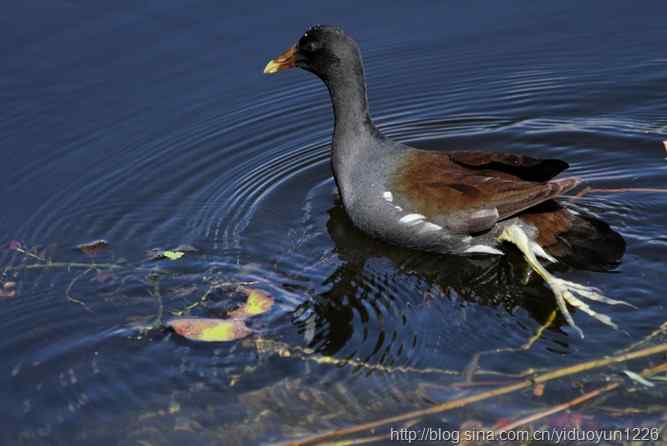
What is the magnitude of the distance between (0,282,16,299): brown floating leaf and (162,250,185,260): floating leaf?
0.87 meters

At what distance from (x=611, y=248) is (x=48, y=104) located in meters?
4.11

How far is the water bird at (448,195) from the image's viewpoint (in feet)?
18.2

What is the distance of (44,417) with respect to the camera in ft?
15.5

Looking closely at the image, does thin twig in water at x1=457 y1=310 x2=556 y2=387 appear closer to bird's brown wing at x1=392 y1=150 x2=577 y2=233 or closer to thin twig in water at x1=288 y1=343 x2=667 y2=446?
thin twig in water at x1=288 y1=343 x2=667 y2=446

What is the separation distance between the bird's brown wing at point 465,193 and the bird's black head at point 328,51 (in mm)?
778

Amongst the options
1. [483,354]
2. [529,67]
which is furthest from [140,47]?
[483,354]

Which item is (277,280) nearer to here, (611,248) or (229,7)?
(611,248)

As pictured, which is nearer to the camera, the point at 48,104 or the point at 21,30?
the point at 48,104

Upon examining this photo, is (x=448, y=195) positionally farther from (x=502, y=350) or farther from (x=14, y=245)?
(x=14, y=245)

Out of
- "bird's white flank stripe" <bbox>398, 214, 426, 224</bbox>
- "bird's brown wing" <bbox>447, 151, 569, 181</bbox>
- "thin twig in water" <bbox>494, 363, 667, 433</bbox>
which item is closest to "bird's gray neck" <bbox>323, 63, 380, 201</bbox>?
"bird's white flank stripe" <bbox>398, 214, 426, 224</bbox>

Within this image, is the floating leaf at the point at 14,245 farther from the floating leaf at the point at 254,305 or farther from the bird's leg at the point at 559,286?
the bird's leg at the point at 559,286

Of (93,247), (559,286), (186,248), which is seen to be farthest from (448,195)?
(93,247)

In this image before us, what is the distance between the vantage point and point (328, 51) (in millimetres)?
6102

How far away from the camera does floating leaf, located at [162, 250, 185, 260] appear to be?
585 cm
